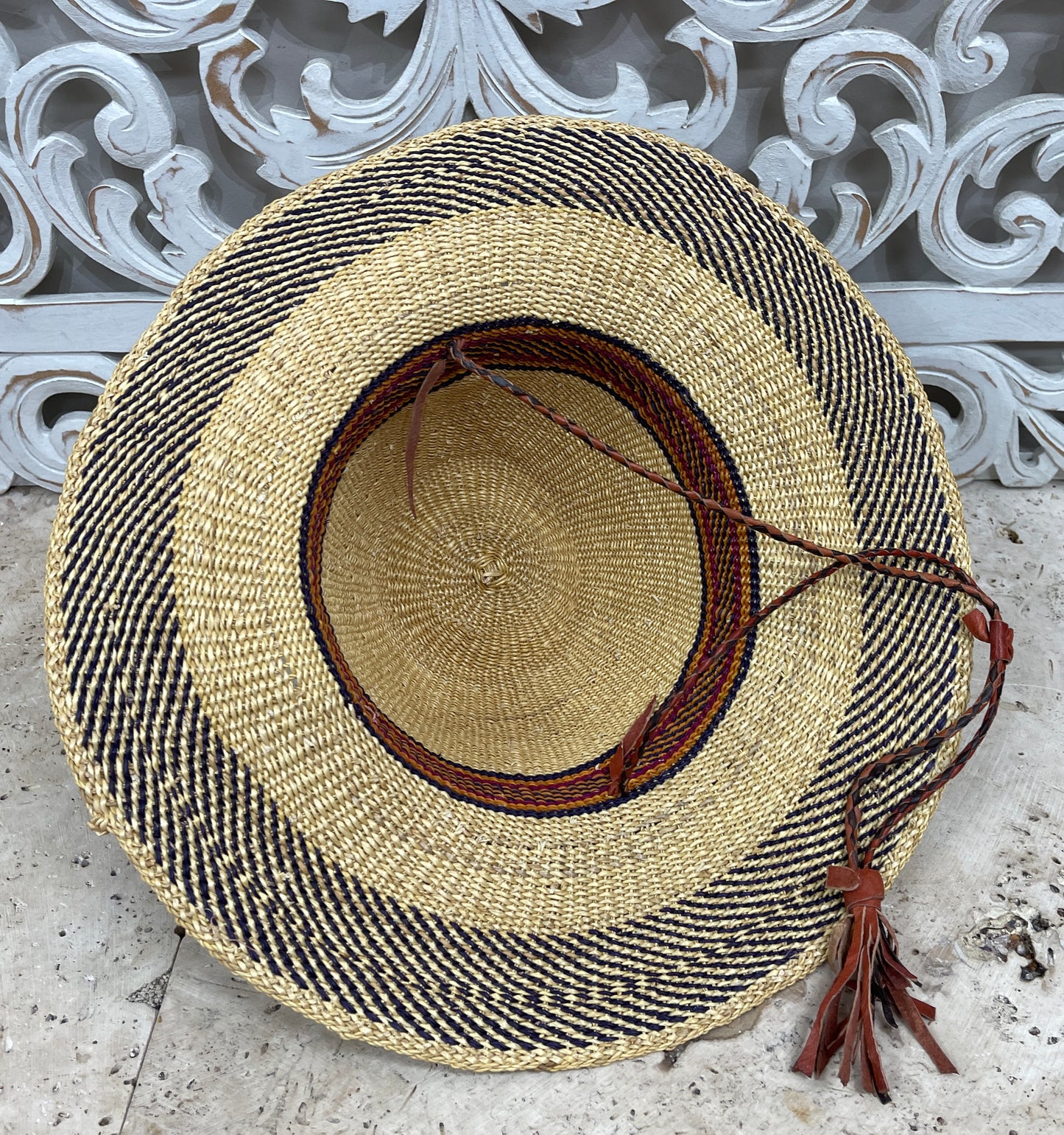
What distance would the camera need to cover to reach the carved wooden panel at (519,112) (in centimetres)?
92

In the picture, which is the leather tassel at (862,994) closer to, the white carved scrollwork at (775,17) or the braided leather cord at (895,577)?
the braided leather cord at (895,577)

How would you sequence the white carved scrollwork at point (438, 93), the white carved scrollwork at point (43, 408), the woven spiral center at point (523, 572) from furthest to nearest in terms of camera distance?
the white carved scrollwork at point (43, 408) < the white carved scrollwork at point (438, 93) < the woven spiral center at point (523, 572)

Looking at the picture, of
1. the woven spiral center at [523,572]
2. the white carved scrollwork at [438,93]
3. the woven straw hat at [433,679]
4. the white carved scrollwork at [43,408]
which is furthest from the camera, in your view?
the white carved scrollwork at [43,408]

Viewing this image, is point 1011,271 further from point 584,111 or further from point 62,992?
point 62,992

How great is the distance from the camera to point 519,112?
951mm

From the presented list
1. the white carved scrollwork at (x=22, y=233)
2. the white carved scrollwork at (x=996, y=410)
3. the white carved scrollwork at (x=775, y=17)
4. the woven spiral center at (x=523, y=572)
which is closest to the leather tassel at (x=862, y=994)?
the woven spiral center at (x=523, y=572)

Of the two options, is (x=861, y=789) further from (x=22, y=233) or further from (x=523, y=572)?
(x=22, y=233)

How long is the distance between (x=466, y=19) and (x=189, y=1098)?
0.92m

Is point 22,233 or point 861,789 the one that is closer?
point 861,789

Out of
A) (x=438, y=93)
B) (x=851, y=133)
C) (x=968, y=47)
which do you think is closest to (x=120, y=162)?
(x=438, y=93)

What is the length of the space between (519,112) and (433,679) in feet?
1.77

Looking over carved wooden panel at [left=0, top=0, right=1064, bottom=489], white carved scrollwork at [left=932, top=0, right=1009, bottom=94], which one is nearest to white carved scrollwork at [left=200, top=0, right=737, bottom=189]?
carved wooden panel at [left=0, top=0, right=1064, bottom=489]

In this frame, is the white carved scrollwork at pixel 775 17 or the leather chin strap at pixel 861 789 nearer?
the leather chin strap at pixel 861 789

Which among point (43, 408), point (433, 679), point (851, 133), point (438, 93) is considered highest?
point (851, 133)
